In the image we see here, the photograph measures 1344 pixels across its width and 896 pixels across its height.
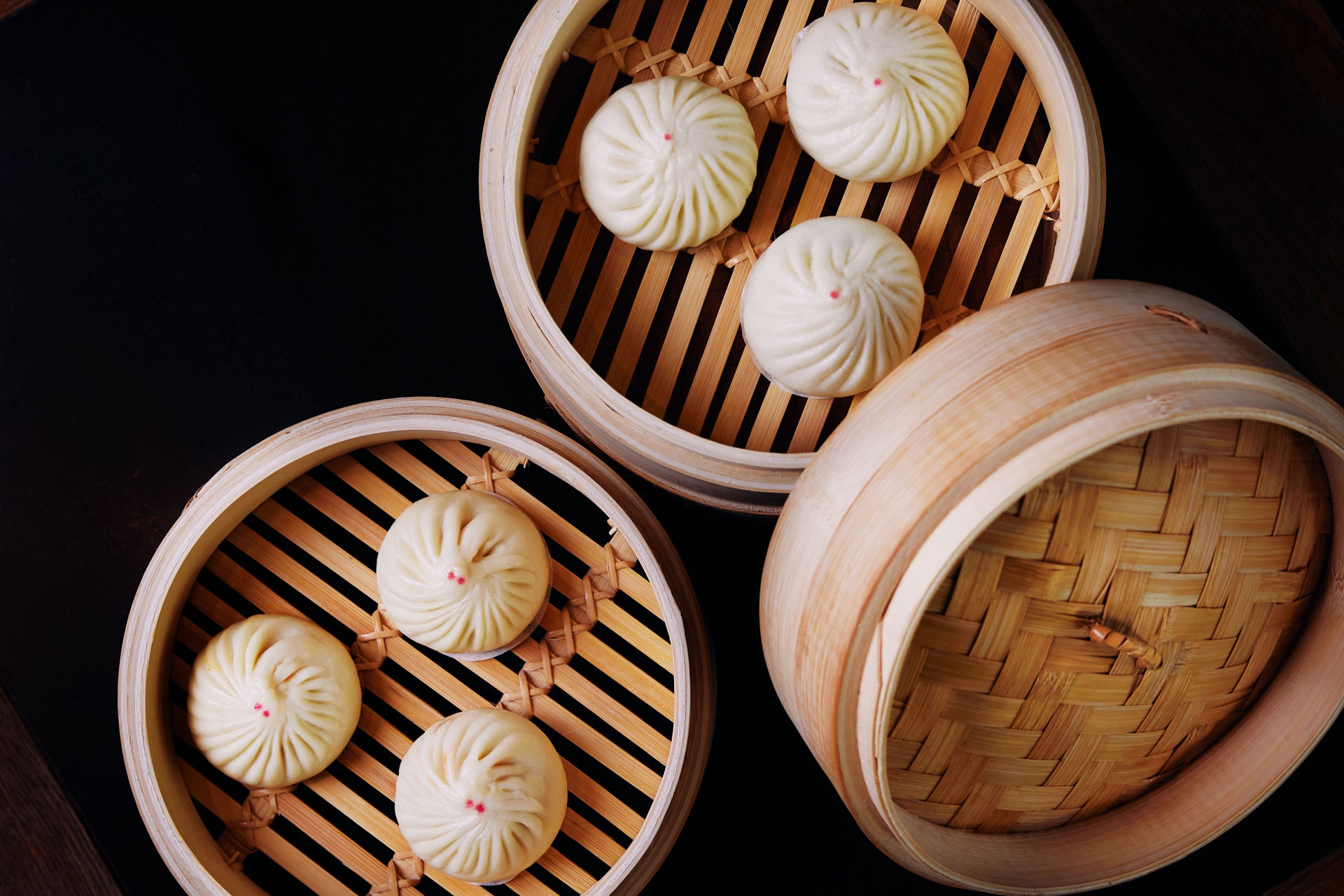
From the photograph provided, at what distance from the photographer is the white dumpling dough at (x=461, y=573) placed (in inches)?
41.6

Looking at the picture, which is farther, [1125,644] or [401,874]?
[401,874]

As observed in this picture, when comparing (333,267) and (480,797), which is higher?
(333,267)

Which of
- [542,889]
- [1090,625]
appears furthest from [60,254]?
[1090,625]

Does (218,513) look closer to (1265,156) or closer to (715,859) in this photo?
(715,859)

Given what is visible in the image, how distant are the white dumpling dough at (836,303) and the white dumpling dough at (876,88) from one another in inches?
3.6

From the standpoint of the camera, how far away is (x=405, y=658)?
116cm

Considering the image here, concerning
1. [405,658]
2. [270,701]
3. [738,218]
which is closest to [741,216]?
[738,218]

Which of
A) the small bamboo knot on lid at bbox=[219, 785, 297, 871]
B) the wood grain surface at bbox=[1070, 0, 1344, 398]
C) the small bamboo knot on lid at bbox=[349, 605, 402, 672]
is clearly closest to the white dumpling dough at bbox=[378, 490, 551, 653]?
the small bamboo knot on lid at bbox=[349, 605, 402, 672]

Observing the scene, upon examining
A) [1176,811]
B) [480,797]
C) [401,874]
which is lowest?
[401,874]

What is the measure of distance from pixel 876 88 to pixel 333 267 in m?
0.90

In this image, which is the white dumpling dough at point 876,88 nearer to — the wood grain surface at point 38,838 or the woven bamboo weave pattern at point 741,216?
the woven bamboo weave pattern at point 741,216

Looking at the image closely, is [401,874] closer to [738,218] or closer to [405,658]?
[405,658]

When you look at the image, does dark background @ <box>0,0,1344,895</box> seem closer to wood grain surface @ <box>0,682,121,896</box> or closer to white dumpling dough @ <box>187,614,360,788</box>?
wood grain surface @ <box>0,682,121,896</box>

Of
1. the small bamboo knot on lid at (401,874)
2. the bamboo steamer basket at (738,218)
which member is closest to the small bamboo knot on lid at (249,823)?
the small bamboo knot on lid at (401,874)
